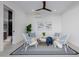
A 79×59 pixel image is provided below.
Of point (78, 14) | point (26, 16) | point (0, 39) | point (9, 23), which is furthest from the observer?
point (9, 23)

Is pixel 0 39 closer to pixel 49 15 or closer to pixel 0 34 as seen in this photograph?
pixel 0 34

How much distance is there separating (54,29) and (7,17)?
193 inches

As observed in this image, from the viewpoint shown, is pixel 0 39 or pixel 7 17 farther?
pixel 7 17

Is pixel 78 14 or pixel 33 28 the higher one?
pixel 78 14

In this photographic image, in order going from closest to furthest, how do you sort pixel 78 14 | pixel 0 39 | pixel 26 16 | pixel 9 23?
pixel 0 39 < pixel 78 14 < pixel 26 16 < pixel 9 23

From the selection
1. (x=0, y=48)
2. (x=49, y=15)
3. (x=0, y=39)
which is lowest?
(x=0, y=48)

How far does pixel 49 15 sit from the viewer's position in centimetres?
1187

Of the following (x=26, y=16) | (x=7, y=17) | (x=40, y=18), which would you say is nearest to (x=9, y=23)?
(x=7, y=17)

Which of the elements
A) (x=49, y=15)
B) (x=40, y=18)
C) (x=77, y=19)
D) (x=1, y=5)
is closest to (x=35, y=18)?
(x=40, y=18)

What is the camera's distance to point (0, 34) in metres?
5.25

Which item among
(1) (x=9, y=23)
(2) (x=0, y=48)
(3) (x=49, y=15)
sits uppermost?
(3) (x=49, y=15)

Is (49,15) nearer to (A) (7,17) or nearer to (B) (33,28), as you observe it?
(B) (33,28)

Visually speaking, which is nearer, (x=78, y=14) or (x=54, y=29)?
(x=78, y=14)

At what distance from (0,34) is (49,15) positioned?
735 centimetres
